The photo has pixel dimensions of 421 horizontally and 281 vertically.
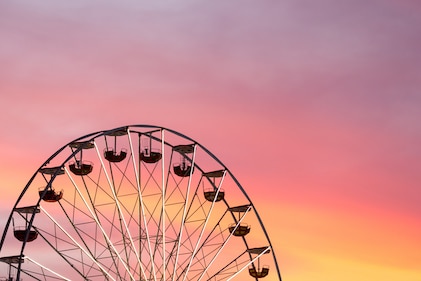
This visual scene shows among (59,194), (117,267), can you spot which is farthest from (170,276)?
(59,194)

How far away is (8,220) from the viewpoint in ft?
159

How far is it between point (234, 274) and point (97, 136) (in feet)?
29.7

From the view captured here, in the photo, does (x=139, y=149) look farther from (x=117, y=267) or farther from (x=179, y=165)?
(x=117, y=267)

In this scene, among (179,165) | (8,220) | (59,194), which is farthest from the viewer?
(179,165)

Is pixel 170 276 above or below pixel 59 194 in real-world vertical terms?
below

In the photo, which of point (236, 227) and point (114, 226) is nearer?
point (114, 226)

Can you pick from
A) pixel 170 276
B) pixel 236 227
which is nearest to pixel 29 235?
pixel 170 276

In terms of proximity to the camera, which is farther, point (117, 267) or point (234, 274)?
point (234, 274)

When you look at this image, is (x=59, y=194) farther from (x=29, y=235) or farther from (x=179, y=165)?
(x=179, y=165)

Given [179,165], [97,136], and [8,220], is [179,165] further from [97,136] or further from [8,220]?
[8,220]

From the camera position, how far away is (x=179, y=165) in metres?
55.8

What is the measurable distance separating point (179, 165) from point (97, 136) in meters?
6.71

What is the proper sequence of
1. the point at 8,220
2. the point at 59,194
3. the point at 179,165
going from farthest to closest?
the point at 179,165 → the point at 59,194 → the point at 8,220

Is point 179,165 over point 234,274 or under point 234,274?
over
